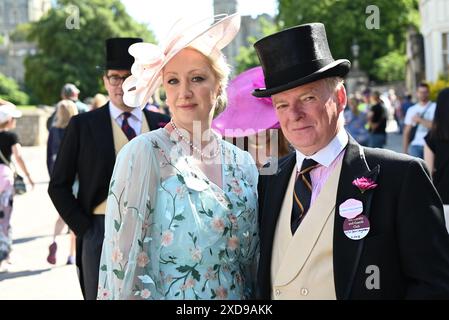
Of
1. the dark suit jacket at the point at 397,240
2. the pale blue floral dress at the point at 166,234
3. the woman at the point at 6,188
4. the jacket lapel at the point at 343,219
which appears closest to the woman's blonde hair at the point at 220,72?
the pale blue floral dress at the point at 166,234

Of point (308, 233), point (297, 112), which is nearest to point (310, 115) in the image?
point (297, 112)

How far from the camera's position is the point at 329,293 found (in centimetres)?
259

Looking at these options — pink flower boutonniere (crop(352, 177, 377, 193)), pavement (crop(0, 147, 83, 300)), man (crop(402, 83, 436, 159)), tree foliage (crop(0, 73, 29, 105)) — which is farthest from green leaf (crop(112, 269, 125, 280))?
tree foliage (crop(0, 73, 29, 105))

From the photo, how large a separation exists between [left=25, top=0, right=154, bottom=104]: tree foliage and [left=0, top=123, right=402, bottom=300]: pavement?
4763 cm

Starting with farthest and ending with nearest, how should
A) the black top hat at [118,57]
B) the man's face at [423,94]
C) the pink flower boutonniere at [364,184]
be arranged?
1. the man's face at [423,94]
2. the black top hat at [118,57]
3. the pink flower boutonniere at [364,184]

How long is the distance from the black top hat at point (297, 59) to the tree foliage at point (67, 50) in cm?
5790

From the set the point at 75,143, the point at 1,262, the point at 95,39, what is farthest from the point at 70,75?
the point at 75,143

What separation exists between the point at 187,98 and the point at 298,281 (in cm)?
95

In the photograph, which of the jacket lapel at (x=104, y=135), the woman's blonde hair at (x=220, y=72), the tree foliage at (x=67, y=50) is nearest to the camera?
the woman's blonde hair at (x=220, y=72)

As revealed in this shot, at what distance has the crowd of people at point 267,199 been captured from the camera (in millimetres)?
2545

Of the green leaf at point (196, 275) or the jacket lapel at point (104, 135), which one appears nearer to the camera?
the green leaf at point (196, 275)

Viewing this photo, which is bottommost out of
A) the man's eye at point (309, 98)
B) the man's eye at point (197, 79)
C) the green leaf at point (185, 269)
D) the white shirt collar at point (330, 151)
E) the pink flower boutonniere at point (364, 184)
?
the green leaf at point (185, 269)

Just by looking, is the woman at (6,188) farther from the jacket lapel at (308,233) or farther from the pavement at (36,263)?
the jacket lapel at (308,233)
